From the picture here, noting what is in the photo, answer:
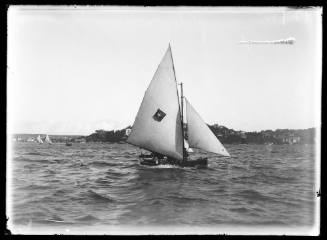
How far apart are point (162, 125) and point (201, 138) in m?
1.34

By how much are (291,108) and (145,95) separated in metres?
3.40

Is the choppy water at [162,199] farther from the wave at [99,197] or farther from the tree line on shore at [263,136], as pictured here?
the tree line on shore at [263,136]

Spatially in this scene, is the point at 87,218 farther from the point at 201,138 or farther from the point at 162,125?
the point at 201,138

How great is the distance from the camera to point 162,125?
12094 millimetres

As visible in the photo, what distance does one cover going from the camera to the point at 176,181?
10.8m

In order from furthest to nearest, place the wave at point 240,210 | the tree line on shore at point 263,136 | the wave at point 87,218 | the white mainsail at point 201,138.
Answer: the white mainsail at point 201,138 < the tree line on shore at point 263,136 < the wave at point 240,210 < the wave at point 87,218

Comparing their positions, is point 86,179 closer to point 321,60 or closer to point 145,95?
point 145,95

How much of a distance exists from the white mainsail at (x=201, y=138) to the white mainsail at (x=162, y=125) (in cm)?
51

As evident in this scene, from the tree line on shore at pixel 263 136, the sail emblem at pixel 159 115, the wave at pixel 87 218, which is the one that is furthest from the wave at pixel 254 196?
the sail emblem at pixel 159 115

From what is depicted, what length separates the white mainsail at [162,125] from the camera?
37.0ft

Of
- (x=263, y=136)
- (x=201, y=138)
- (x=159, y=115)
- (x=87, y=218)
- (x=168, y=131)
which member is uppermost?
(x=159, y=115)

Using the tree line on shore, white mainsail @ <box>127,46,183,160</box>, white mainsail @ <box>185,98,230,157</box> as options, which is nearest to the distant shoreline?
the tree line on shore

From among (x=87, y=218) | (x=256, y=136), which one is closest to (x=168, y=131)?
(x=256, y=136)

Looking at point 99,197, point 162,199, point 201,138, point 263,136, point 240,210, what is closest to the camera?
point 240,210
